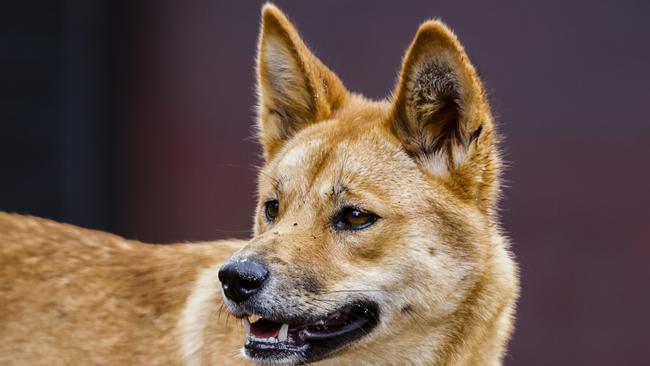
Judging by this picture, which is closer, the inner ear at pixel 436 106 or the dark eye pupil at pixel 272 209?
the inner ear at pixel 436 106

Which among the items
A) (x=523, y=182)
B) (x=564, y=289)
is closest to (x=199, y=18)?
(x=523, y=182)

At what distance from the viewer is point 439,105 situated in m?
3.98

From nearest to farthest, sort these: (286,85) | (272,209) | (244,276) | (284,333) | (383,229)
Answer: (244,276)
(284,333)
(383,229)
(272,209)
(286,85)

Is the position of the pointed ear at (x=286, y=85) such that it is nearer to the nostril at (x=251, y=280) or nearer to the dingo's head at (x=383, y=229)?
the dingo's head at (x=383, y=229)

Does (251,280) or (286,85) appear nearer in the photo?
(251,280)

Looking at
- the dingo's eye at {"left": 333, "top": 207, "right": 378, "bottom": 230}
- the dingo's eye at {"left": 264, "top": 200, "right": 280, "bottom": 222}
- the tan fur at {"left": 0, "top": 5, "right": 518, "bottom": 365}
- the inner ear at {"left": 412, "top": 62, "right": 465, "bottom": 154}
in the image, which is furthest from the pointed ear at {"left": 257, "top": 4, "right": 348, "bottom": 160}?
the dingo's eye at {"left": 333, "top": 207, "right": 378, "bottom": 230}

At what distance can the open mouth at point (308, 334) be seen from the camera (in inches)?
144

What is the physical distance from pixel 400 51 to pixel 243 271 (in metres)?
4.00

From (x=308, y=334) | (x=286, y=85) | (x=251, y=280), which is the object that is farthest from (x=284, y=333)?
(x=286, y=85)

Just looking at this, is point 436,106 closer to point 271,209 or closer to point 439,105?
point 439,105

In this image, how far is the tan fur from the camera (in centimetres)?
379

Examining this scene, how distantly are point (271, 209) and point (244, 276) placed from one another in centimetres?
63

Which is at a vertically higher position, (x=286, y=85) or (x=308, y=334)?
(x=286, y=85)

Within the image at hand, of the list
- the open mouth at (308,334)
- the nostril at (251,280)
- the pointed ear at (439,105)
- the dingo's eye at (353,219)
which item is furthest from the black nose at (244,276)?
the pointed ear at (439,105)
